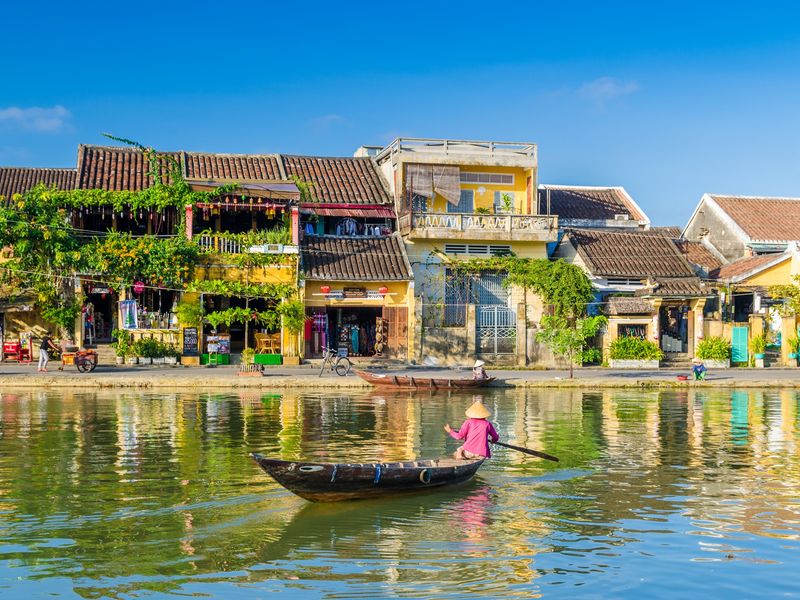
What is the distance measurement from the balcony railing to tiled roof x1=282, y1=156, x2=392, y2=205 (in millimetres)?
2452

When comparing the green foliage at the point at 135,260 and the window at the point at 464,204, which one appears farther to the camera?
the window at the point at 464,204

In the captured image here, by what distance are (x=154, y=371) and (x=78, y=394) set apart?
13.4 ft

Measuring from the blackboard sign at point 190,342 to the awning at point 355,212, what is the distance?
6.41 metres

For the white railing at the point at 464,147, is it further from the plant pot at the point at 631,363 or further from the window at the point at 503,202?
the plant pot at the point at 631,363

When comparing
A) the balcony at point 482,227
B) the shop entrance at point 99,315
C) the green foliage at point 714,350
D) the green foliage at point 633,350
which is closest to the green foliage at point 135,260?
the shop entrance at point 99,315

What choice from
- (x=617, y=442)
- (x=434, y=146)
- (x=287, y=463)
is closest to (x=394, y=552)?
(x=287, y=463)

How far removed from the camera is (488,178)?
39531 millimetres

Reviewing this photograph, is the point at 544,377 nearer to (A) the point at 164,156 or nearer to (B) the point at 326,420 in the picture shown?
(B) the point at 326,420

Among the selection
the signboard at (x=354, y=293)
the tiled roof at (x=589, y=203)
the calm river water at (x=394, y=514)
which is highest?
the tiled roof at (x=589, y=203)

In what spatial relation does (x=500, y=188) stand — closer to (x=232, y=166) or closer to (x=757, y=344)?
(x=232, y=166)

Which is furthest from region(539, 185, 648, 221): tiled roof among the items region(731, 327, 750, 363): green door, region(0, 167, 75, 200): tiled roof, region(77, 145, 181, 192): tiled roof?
region(0, 167, 75, 200): tiled roof

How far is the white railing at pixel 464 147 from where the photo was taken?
1527 inches

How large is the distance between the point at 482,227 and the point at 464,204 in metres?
2.11

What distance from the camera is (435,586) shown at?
10.6m
